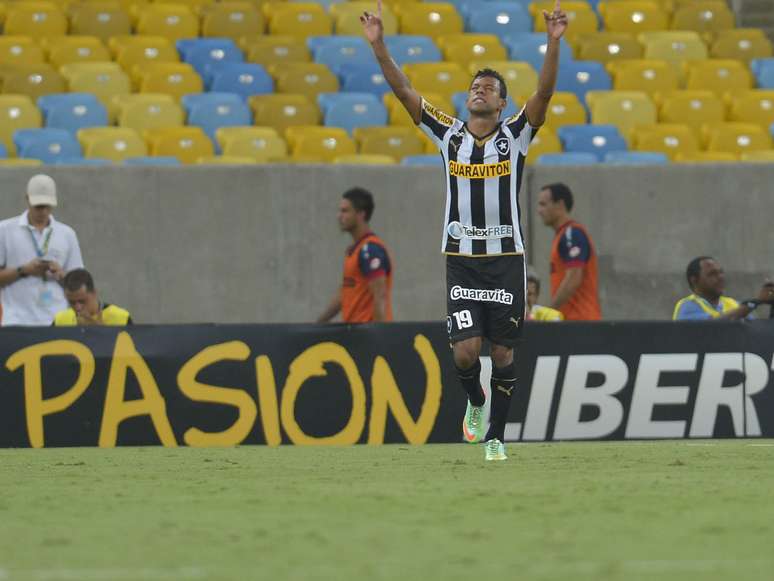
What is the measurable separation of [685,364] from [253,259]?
5180mm

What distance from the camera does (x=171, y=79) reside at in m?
18.2

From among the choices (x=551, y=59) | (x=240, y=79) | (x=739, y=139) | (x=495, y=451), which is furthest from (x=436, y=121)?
(x=739, y=139)

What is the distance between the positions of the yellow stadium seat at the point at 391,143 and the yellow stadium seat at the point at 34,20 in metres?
4.06

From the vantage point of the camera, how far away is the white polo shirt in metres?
13.3

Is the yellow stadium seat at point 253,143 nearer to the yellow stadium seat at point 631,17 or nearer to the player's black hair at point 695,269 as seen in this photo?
the player's black hair at point 695,269

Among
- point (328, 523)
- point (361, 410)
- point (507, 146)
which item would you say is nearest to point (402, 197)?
point (361, 410)

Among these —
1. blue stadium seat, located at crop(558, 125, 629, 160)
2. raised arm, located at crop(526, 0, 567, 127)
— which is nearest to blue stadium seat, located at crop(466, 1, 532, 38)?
blue stadium seat, located at crop(558, 125, 629, 160)

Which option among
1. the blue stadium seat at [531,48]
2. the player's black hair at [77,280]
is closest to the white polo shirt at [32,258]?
the player's black hair at [77,280]

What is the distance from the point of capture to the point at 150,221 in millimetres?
16125

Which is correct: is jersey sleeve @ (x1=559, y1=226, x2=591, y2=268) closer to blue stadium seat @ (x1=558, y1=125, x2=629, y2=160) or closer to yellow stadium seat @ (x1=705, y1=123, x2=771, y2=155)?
blue stadium seat @ (x1=558, y1=125, x2=629, y2=160)

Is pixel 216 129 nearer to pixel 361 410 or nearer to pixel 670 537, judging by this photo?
pixel 361 410

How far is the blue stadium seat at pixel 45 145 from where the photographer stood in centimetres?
1652

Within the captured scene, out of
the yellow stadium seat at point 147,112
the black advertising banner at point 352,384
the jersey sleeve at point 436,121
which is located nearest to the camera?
the jersey sleeve at point 436,121

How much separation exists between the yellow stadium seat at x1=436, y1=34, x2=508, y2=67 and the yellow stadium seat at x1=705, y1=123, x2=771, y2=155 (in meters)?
2.82
